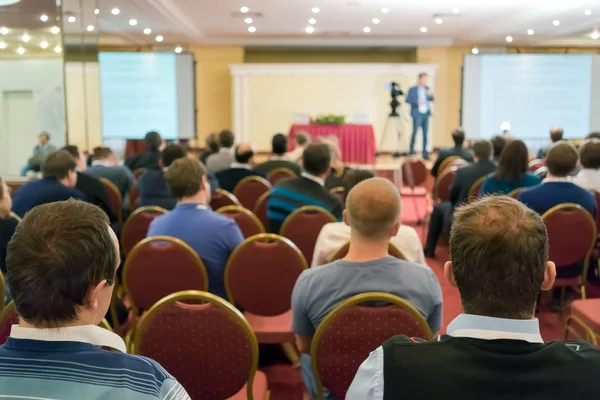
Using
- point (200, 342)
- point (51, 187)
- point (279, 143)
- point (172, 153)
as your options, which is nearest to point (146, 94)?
point (279, 143)

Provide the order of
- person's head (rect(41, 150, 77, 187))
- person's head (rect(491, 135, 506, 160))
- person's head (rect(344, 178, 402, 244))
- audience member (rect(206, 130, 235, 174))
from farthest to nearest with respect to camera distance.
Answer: audience member (rect(206, 130, 235, 174)) → person's head (rect(491, 135, 506, 160)) → person's head (rect(41, 150, 77, 187)) → person's head (rect(344, 178, 402, 244))

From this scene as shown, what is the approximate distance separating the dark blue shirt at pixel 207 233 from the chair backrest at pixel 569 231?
1930mm

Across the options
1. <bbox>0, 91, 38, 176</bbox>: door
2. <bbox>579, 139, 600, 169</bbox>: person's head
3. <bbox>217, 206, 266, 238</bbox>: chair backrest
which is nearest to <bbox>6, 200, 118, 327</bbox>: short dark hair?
<bbox>217, 206, 266, 238</bbox>: chair backrest

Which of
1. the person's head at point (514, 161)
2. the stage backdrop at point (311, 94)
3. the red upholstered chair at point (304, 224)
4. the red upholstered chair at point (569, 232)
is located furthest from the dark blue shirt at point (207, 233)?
the stage backdrop at point (311, 94)

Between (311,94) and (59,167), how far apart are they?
1150 centimetres

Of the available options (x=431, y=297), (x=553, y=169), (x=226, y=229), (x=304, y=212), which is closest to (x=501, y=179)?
(x=553, y=169)

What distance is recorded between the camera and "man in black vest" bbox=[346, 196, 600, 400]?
1130mm

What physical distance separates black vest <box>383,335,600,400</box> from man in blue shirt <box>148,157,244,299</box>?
83.3 inches

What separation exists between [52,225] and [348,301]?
102cm

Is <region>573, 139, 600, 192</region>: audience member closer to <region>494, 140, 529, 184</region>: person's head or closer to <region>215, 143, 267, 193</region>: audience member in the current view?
<region>494, 140, 529, 184</region>: person's head

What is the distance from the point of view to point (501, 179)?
4.77m

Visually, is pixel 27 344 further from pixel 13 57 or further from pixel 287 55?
pixel 287 55

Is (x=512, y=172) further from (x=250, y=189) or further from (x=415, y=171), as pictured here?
(x=415, y=171)

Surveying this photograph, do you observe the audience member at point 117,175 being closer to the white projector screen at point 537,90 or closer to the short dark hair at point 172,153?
the short dark hair at point 172,153
